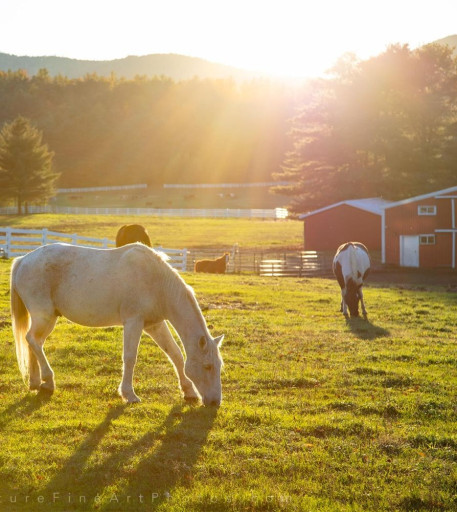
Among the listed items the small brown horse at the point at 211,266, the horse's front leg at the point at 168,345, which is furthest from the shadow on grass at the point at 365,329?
the small brown horse at the point at 211,266

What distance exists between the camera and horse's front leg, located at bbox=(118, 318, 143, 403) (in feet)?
28.8

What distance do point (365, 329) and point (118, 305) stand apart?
846cm

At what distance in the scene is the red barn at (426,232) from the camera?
41.4 m

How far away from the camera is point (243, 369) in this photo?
36.2 ft

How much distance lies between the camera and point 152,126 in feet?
465

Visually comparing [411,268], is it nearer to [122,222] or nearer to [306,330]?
[306,330]

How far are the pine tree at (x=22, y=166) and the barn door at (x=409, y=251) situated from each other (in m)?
48.4

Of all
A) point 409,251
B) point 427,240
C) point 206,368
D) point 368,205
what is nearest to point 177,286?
point 206,368

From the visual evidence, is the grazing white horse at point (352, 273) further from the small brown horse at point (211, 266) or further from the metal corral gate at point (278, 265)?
the metal corral gate at point (278, 265)

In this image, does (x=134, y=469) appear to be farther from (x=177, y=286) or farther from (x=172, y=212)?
(x=172, y=212)

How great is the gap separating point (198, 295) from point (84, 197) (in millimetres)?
94984

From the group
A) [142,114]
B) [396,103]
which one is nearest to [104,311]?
[396,103]

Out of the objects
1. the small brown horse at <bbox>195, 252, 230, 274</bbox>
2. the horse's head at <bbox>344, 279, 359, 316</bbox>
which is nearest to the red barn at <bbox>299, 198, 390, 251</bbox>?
the small brown horse at <bbox>195, 252, 230, 274</bbox>

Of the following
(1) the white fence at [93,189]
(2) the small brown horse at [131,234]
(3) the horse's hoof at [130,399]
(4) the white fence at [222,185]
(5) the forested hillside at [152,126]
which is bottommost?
(3) the horse's hoof at [130,399]
